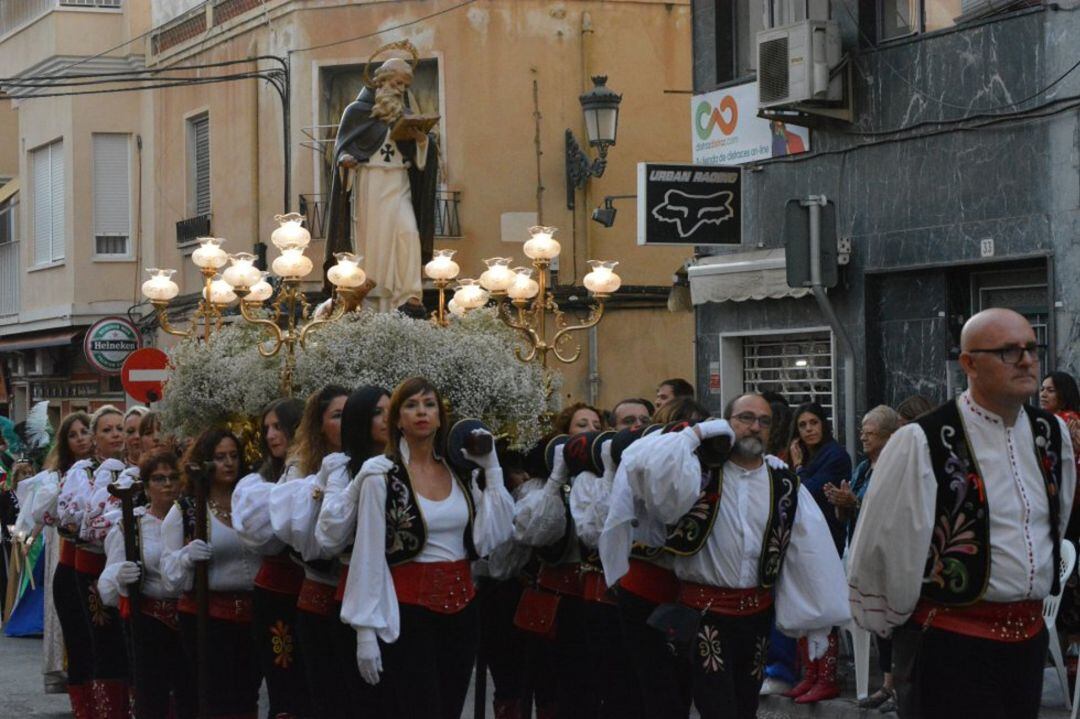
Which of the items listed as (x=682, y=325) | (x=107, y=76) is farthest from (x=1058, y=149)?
(x=107, y=76)

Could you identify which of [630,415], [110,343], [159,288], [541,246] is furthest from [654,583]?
[110,343]

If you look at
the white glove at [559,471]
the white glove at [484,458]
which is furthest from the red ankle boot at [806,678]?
the white glove at [484,458]

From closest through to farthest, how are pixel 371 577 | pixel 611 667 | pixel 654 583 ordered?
pixel 371 577, pixel 654 583, pixel 611 667

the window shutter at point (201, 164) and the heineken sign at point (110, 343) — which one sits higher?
the window shutter at point (201, 164)

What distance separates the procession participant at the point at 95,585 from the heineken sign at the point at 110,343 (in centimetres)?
1119

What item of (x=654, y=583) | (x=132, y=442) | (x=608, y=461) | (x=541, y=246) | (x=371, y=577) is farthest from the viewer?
(x=541, y=246)

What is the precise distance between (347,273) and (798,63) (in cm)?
546

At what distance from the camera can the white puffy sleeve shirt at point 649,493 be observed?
7.57 metres

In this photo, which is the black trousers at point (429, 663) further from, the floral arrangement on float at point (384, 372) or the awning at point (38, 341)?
the awning at point (38, 341)

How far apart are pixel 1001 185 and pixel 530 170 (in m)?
11.8

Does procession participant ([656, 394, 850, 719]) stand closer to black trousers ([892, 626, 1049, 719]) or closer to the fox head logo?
black trousers ([892, 626, 1049, 719])

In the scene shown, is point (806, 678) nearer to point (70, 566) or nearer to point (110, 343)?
point (70, 566)

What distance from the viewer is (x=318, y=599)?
877cm

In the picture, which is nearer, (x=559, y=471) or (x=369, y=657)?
(x=369, y=657)
